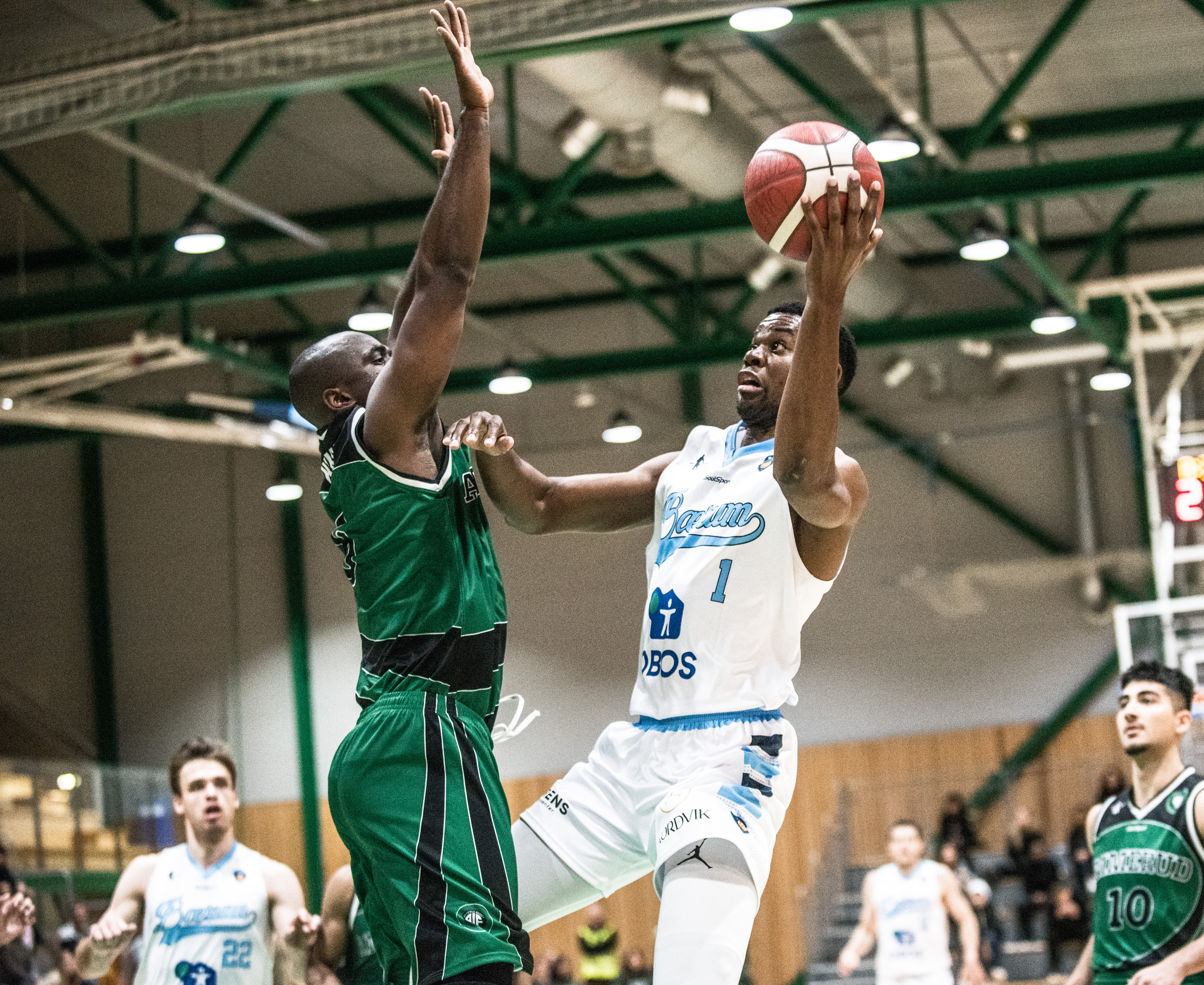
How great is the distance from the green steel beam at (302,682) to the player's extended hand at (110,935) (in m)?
15.9

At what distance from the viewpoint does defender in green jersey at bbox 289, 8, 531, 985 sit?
427 cm

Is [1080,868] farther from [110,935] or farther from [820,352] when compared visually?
[820,352]

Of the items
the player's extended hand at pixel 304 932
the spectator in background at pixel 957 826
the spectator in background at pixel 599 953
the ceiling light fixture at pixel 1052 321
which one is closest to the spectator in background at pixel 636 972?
the spectator in background at pixel 599 953

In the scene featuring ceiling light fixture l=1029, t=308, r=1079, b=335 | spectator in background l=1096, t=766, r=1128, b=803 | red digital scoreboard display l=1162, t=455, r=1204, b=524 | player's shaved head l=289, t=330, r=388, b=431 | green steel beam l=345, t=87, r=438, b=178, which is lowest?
spectator in background l=1096, t=766, r=1128, b=803

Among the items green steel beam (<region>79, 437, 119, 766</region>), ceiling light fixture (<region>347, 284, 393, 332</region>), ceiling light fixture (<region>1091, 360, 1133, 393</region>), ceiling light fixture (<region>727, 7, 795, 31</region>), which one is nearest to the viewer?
ceiling light fixture (<region>727, 7, 795, 31</region>)

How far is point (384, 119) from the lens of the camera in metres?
15.0

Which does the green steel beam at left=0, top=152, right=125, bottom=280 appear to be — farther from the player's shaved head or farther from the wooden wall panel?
the player's shaved head

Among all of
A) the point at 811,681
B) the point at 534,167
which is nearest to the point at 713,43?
the point at 534,167

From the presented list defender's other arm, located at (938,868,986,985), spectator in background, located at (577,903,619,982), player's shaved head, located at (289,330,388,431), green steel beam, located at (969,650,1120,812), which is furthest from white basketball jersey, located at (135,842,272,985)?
green steel beam, located at (969,650,1120,812)

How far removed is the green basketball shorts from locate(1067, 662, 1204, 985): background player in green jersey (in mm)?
3508

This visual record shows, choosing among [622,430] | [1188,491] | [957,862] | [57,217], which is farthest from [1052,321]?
[57,217]

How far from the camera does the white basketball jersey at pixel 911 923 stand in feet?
44.1

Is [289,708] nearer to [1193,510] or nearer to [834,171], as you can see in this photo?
[1193,510]

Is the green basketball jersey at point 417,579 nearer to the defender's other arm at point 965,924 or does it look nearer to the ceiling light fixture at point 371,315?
the defender's other arm at point 965,924
